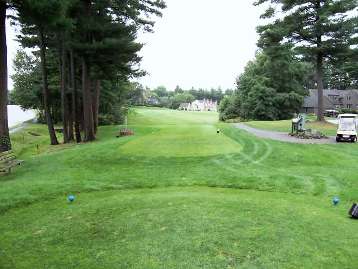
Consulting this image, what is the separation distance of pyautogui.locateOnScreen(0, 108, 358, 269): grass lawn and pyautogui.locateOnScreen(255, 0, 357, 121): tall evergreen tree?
19.4 meters

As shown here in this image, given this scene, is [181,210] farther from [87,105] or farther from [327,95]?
[327,95]

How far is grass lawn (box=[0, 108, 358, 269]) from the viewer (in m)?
6.61

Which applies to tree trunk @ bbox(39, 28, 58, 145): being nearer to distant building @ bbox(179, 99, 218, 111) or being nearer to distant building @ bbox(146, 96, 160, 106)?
distant building @ bbox(146, 96, 160, 106)

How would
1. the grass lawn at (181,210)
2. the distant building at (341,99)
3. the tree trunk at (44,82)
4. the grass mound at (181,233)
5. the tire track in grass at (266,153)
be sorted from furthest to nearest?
the distant building at (341,99)
the tree trunk at (44,82)
the tire track in grass at (266,153)
the grass lawn at (181,210)
the grass mound at (181,233)

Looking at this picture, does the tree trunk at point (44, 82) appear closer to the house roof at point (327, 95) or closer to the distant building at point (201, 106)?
the house roof at point (327, 95)

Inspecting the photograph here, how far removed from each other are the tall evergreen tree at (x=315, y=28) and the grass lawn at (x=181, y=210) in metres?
19.4

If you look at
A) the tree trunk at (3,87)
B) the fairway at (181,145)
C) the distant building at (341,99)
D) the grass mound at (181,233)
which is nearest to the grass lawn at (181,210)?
the grass mound at (181,233)

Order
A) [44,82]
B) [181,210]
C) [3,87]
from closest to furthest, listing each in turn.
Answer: [181,210]
[3,87]
[44,82]

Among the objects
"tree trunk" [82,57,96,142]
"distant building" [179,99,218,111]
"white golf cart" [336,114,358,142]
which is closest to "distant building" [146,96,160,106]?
"distant building" [179,99,218,111]

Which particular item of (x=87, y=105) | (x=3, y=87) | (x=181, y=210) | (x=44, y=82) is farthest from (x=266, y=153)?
(x=44, y=82)

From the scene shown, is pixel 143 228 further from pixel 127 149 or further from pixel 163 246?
pixel 127 149

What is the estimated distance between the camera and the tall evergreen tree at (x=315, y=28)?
33531 millimetres

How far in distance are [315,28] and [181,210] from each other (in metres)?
30.2

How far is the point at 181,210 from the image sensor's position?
9.10 meters
